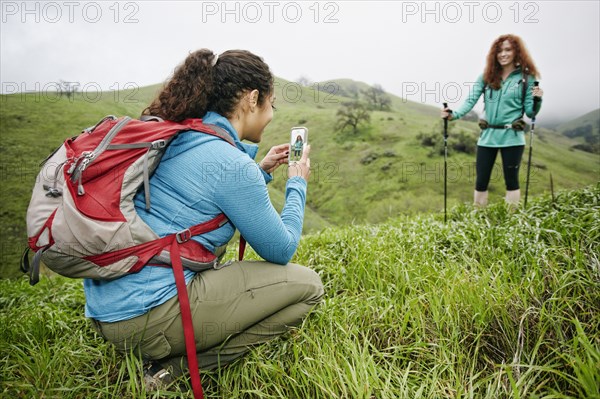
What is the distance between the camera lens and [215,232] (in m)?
2.13

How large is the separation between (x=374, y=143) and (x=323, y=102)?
44.5 ft

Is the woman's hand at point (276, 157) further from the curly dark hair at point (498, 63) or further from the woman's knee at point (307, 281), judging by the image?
the curly dark hair at point (498, 63)

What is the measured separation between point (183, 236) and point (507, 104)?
5.19m

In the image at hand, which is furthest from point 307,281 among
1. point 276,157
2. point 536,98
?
point 536,98

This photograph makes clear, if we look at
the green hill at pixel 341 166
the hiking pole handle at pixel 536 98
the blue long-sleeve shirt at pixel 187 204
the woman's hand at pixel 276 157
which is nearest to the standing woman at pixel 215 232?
the blue long-sleeve shirt at pixel 187 204

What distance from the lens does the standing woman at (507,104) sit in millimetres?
5004

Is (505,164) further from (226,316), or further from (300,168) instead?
(226,316)

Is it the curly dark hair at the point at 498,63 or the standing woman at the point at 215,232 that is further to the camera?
the curly dark hair at the point at 498,63

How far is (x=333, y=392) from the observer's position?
6.36ft

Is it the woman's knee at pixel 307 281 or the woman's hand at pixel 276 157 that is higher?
the woman's hand at pixel 276 157

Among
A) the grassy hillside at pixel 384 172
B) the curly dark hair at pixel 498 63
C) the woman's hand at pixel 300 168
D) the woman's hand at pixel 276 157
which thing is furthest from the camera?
the grassy hillside at pixel 384 172

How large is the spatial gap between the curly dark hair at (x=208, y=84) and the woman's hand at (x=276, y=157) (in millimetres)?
727

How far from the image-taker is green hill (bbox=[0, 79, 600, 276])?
1277cm

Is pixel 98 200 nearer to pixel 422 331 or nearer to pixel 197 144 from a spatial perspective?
pixel 197 144
